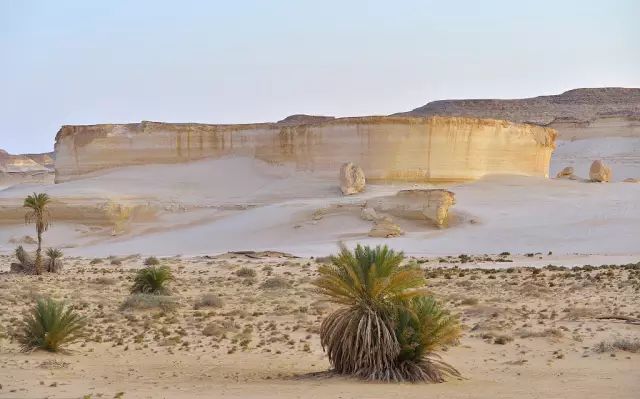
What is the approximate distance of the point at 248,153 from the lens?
46.4m

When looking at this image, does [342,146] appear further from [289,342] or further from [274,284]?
[289,342]

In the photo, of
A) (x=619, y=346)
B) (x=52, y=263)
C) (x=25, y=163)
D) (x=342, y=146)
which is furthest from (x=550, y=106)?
(x=619, y=346)

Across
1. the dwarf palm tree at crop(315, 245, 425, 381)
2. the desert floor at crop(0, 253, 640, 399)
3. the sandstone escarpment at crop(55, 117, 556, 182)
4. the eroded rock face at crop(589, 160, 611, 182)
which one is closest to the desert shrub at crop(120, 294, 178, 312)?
the desert floor at crop(0, 253, 640, 399)

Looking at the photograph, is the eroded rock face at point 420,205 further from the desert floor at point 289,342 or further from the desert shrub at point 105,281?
the desert shrub at point 105,281

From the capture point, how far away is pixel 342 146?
43.1 metres

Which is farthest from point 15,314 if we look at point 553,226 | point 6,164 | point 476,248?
point 6,164

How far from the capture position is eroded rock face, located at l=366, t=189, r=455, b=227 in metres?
34.8

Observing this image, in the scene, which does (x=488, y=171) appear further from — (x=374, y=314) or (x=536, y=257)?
(x=374, y=314)

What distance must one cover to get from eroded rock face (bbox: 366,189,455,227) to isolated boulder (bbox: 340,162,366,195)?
3.91 m

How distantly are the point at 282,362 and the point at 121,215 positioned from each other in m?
31.7

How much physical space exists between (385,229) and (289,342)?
21.8 meters

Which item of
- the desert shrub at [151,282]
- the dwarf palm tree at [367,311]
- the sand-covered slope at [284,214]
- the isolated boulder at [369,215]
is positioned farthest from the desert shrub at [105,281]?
the isolated boulder at [369,215]

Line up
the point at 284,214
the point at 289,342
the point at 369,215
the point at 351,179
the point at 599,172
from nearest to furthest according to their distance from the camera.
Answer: the point at 289,342
the point at 369,215
the point at 284,214
the point at 351,179
the point at 599,172

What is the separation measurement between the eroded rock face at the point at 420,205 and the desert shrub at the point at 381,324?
25771 millimetres
